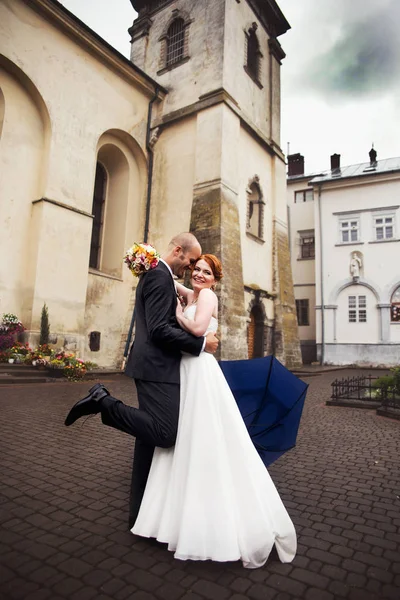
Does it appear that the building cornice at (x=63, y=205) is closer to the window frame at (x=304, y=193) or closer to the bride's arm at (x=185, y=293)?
the bride's arm at (x=185, y=293)

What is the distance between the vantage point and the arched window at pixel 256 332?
18359mm

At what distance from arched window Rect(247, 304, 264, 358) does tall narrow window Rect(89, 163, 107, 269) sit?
23.8 feet

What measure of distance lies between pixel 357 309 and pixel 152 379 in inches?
994

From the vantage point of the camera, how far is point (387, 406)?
8039 mm

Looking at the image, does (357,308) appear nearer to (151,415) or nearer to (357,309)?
(357,309)

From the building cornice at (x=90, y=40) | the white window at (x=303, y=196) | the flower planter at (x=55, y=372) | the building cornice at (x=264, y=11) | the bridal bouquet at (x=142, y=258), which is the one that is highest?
the building cornice at (x=264, y=11)

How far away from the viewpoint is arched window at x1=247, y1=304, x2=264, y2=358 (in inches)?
723

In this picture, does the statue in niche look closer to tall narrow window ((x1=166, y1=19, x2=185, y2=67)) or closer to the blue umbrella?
tall narrow window ((x1=166, y1=19, x2=185, y2=67))

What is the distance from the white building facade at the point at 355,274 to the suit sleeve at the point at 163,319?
24.5 meters

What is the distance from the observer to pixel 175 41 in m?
19.4

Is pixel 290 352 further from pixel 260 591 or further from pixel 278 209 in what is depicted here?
pixel 260 591

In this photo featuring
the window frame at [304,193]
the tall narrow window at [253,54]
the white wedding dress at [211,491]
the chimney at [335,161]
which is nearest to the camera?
the white wedding dress at [211,491]

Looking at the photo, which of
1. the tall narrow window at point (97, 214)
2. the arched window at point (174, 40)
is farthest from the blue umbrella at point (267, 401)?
the arched window at point (174, 40)

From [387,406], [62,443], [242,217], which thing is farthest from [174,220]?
[62,443]
